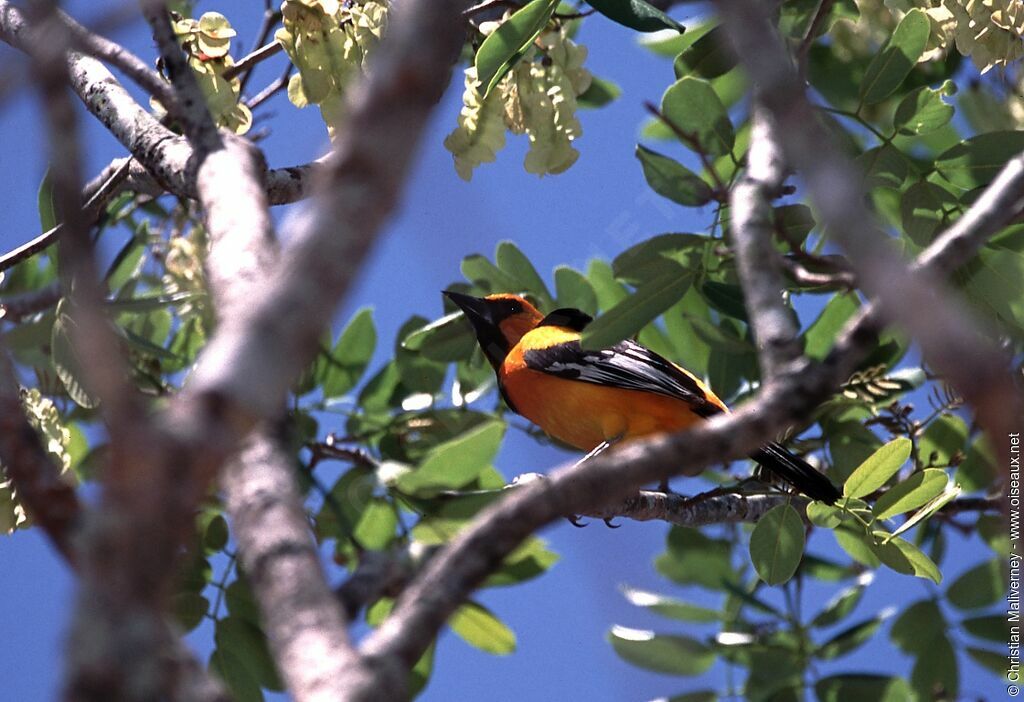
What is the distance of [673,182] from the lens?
397 centimetres

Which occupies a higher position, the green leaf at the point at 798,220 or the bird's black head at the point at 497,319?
the bird's black head at the point at 497,319

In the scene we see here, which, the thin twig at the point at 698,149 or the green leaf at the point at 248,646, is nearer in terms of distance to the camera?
the thin twig at the point at 698,149

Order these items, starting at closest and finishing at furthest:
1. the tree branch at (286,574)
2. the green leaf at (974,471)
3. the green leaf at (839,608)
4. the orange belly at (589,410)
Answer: the tree branch at (286,574) < the green leaf at (974,471) < the green leaf at (839,608) < the orange belly at (589,410)

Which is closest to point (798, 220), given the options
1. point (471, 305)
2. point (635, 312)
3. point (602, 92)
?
point (635, 312)

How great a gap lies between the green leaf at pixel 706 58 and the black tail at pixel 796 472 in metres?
1.31

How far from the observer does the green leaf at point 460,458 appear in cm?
213

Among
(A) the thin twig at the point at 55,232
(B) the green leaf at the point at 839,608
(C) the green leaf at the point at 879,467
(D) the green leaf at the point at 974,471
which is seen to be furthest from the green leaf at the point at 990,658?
(A) the thin twig at the point at 55,232

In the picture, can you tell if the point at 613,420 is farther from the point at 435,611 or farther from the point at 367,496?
the point at 435,611

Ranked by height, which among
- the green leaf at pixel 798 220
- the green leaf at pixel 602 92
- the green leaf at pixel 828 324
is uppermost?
the green leaf at pixel 602 92

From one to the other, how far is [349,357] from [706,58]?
1.85 metres

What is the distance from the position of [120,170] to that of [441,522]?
153 cm

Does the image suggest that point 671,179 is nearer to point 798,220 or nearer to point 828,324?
point 798,220

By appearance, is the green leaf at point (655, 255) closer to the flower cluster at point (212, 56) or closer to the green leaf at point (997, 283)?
the green leaf at point (997, 283)

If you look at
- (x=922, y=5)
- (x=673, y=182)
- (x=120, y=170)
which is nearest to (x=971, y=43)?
(x=922, y=5)
